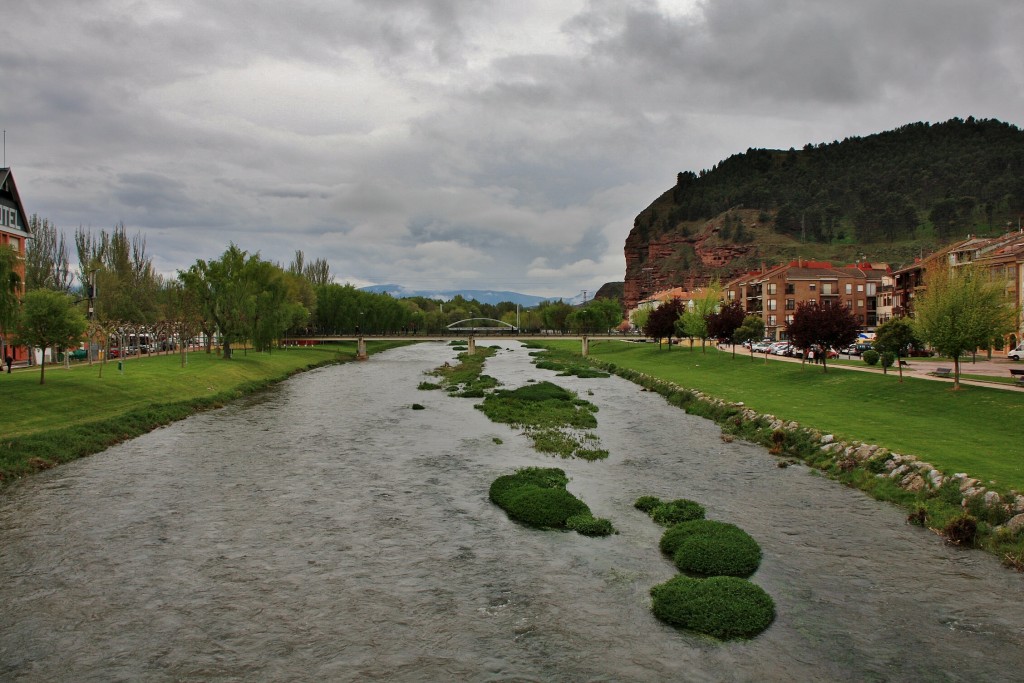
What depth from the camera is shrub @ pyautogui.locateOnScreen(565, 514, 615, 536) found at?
66.6ft

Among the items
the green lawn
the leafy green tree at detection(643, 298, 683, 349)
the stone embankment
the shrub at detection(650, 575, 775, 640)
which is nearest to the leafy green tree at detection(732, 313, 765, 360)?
the green lawn

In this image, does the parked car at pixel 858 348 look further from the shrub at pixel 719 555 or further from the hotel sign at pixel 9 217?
the hotel sign at pixel 9 217

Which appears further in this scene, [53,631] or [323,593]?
[323,593]

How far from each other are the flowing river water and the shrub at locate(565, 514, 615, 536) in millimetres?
513

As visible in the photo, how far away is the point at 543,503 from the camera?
2241 cm

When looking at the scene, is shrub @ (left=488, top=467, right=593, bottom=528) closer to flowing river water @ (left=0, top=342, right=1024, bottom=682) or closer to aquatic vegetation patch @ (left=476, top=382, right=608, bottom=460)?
flowing river water @ (left=0, top=342, right=1024, bottom=682)

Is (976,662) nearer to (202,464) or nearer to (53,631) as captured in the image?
(53,631)

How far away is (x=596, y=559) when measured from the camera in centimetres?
1816

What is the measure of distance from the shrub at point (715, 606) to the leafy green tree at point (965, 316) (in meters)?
28.9

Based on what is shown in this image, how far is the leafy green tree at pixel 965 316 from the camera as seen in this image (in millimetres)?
36750

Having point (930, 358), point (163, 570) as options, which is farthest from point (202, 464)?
point (930, 358)

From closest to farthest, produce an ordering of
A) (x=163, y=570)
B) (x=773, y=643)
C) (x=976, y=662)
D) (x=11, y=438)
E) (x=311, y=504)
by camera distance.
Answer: (x=976, y=662), (x=773, y=643), (x=163, y=570), (x=311, y=504), (x=11, y=438)

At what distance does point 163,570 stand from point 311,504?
21.7 ft

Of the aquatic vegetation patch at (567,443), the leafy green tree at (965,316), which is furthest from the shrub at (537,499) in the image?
the leafy green tree at (965,316)
